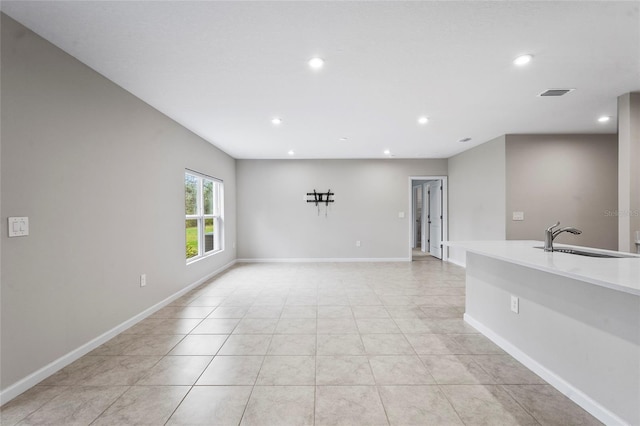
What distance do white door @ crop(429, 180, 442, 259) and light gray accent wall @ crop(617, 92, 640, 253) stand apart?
12.8ft

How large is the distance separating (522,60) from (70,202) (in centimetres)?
380

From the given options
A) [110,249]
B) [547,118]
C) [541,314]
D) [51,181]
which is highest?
[547,118]

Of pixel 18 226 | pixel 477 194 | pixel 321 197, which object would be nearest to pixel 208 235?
pixel 321 197

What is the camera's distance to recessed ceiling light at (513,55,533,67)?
2.21 meters

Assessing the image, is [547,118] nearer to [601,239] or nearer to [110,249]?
[601,239]

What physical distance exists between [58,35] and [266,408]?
289 centimetres

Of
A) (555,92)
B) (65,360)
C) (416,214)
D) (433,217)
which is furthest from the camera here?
(416,214)

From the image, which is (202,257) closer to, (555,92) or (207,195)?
(207,195)

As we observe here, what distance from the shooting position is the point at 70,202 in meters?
2.23

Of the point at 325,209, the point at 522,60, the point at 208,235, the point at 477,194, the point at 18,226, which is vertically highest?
the point at 522,60

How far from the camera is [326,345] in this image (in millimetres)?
2508

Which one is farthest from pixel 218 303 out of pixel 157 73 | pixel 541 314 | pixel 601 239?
pixel 601 239

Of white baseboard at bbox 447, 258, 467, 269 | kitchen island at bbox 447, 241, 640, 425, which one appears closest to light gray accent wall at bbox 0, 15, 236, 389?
kitchen island at bbox 447, 241, 640, 425

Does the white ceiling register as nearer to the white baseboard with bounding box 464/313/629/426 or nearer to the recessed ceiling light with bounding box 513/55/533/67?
the recessed ceiling light with bounding box 513/55/533/67
